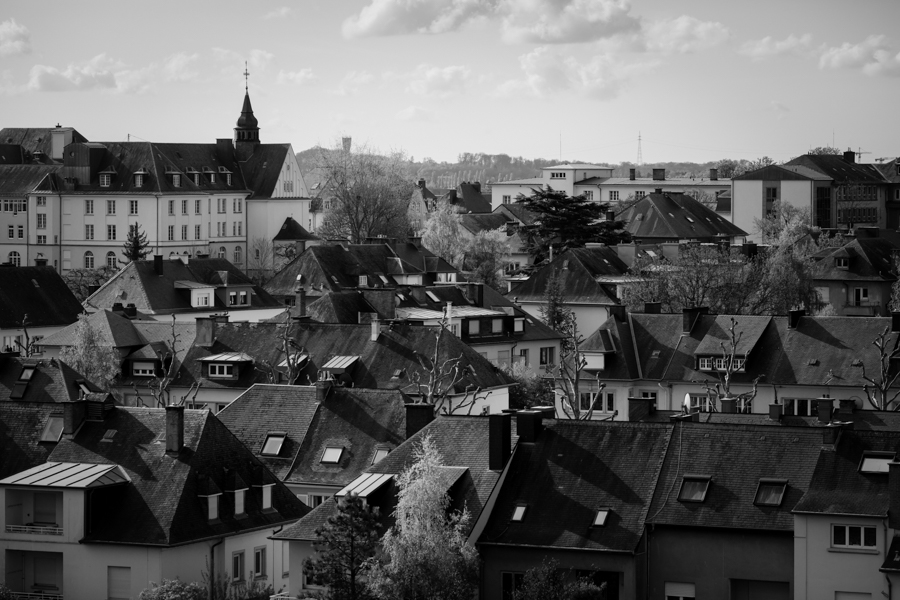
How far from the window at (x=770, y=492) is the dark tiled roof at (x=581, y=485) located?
2.38 metres

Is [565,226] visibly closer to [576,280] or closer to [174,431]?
[576,280]

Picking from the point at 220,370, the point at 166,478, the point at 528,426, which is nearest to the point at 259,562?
the point at 166,478

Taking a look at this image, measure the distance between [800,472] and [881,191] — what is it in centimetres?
13094

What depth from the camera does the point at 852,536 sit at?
37.6 m

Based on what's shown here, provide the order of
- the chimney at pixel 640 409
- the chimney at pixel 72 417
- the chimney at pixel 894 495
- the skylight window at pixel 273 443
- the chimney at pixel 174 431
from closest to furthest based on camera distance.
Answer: the chimney at pixel 894 495, the chimney at pixel 174 431, the chimney at pixel 72 417, the skylight window at pixel 273 443, the chimney at pixel 640 409

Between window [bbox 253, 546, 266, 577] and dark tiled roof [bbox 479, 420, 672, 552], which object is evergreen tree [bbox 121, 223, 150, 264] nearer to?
window [bbox 253, 546, 266, 577]

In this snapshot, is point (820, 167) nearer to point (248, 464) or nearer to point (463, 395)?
point (463, 395)

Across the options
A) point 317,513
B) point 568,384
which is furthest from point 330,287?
point 317,513

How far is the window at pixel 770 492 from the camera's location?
1539 inches

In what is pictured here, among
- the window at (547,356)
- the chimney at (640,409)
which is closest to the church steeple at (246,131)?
the window at (547,356)

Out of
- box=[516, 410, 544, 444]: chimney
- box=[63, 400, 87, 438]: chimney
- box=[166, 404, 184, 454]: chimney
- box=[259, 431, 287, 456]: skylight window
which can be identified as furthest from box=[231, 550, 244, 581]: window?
box=[259, 431, 287, 456]: skylight window

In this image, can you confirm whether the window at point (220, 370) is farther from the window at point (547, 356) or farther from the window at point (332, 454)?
the window at point (547, 356)

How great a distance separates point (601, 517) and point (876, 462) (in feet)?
20.1

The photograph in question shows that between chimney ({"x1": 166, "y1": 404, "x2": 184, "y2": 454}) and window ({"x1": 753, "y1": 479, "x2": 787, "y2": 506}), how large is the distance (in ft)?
47.4
